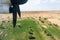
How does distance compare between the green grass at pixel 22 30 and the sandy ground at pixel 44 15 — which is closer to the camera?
the green grass at pixel 22 30

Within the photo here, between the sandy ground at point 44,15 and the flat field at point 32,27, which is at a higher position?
the sandy ground at point 44,15

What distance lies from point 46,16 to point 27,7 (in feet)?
1.53

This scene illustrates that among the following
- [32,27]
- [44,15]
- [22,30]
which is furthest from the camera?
[44,15]

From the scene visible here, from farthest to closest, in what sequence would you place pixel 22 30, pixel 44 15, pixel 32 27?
pixel 44 15 < pixel 32 27 < pixel 22 30

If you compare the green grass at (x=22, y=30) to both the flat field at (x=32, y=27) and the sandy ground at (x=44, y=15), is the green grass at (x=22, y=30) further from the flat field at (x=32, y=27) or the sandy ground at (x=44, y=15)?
the sandy ground at (x=44, y=15)

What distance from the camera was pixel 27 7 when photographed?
309cm

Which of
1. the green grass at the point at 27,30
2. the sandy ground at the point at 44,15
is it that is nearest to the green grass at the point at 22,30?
the green grass at the point at 27,30

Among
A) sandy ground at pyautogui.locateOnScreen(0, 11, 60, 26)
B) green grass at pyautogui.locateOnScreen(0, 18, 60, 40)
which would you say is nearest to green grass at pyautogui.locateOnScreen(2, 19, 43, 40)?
green grass at pyautogui.locateOnScreen(0, 18, 60, 40)

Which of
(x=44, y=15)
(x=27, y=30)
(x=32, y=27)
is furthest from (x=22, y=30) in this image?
(x=44, y=15)

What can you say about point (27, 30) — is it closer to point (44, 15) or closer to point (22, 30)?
point (22, 30)

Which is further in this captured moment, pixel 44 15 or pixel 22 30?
pixel 44 15

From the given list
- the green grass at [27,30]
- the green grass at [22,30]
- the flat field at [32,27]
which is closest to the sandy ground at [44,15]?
the flat field at [32,27]

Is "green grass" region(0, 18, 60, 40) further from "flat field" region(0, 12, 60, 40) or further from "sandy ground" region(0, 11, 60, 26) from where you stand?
"sandy ground" region(0, 11, 60, 26)

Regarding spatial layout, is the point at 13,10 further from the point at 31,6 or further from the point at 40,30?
the point at 31,6
